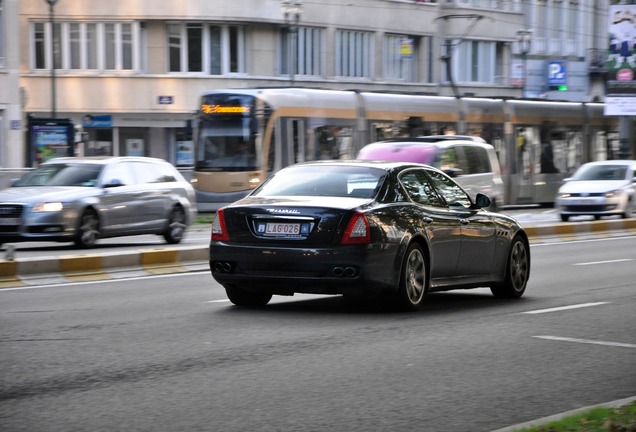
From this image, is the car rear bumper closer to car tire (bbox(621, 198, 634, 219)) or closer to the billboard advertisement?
car tire (bbox(621, 198, 634, 219))

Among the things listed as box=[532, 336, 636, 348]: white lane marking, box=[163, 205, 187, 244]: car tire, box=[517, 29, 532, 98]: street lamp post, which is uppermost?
box=[517, 29, 532, 98]: street lamp post

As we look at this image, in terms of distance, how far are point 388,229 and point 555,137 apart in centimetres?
3198

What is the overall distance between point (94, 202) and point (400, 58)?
140 ft

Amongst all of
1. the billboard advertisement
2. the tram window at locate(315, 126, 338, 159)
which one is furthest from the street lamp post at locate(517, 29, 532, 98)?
the tram window at locate(315, 126, 338, 159)

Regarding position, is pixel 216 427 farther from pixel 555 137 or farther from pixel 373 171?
pixel 555 137

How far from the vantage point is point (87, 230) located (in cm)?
2016

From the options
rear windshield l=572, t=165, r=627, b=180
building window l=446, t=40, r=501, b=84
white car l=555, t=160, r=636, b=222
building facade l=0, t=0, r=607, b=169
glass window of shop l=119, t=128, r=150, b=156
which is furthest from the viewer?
building window l=446, t=40, r=501, b=84

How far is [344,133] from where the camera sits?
113 feet

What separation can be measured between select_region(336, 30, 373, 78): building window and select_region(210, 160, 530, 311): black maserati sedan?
45.7 m

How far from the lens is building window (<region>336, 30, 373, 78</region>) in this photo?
190 feet

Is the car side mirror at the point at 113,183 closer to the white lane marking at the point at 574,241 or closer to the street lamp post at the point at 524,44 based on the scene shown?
the white lane marking at the point at 574,241

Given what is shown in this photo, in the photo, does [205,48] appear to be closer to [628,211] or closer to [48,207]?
[628,211]

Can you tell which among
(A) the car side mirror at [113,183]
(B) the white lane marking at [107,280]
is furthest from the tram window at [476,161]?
(B) the white lane marking at [107,280]

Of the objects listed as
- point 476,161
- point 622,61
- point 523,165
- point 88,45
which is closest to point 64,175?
point 476,161
